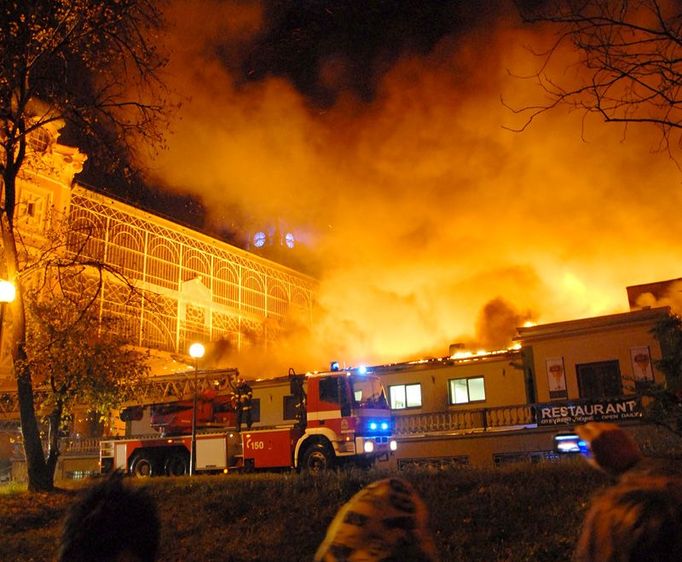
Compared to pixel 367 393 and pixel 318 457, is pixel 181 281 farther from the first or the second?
pixel 318 457

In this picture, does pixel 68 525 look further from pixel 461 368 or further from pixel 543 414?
pixel 461 368

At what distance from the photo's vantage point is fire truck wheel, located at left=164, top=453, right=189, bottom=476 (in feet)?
68.9

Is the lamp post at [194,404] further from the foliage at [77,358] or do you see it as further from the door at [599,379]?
the door at [599,379]

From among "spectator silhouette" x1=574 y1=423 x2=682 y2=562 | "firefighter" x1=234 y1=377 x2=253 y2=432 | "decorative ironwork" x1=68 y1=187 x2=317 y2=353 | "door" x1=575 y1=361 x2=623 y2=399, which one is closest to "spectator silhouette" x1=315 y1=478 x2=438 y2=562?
"spectator silhouette" x1=574 y1=423 x2=682 y2=562

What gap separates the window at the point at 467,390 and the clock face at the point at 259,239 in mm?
33799

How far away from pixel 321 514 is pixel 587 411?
14.7 meters

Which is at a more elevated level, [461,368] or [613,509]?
[461,368]

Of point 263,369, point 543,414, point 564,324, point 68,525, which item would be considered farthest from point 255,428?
point 263,369

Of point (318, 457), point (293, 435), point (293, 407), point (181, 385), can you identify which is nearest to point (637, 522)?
point (318, 457)

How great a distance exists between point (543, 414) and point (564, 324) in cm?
392

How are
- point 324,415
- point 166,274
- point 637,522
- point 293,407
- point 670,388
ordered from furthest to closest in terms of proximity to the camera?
point 166,274 → point 293,407 → point 324,415 → point 670,388 → point 637,522

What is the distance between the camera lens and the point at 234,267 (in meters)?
43.1

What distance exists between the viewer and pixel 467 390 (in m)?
26.6

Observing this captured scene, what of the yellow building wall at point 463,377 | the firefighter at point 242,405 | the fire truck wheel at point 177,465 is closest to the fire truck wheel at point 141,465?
the fire truck wheel at point 177,465
